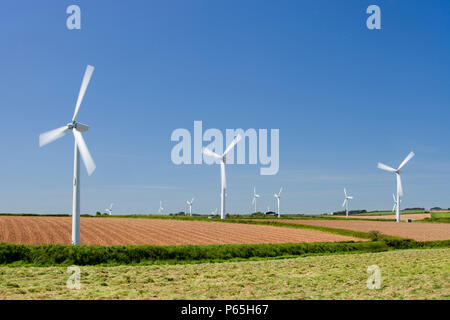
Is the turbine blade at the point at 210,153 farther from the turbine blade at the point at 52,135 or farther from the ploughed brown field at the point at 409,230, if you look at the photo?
the turbine blade at the point at 52,135

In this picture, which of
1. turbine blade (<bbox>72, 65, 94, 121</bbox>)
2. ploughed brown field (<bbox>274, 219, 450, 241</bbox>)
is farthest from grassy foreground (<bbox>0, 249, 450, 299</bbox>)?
ploughed brown field (<bbox>274, 219, 450, 241</bbox>)

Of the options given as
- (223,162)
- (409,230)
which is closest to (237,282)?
(409,230)

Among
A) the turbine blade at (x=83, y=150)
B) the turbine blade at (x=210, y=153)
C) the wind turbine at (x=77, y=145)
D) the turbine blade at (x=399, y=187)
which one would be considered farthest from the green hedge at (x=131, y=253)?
the turbine blade at (x=399, y=187)

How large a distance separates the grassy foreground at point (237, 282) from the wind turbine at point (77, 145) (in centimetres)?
1170

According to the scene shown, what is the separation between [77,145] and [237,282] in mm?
26741

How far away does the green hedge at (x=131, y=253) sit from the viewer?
117 feet

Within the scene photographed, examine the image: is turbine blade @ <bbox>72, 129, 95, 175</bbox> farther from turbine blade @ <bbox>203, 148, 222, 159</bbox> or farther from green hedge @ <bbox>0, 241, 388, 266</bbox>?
turbine blade @ <bbox>203, 148, 222, 159</bbox>

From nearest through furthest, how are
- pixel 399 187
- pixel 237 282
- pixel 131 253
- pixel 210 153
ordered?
pixel 237 282
pixel 131 253
pixel 210 153
pixel 399 187

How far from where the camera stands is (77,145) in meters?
45.2

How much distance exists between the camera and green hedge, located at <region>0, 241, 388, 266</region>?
35594 millimetres

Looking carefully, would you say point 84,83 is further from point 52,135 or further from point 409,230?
point 409,230

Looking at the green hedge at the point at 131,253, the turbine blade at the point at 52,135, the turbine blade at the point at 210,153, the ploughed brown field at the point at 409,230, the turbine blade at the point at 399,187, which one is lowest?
the ploughed brown field at the point at 409,230
